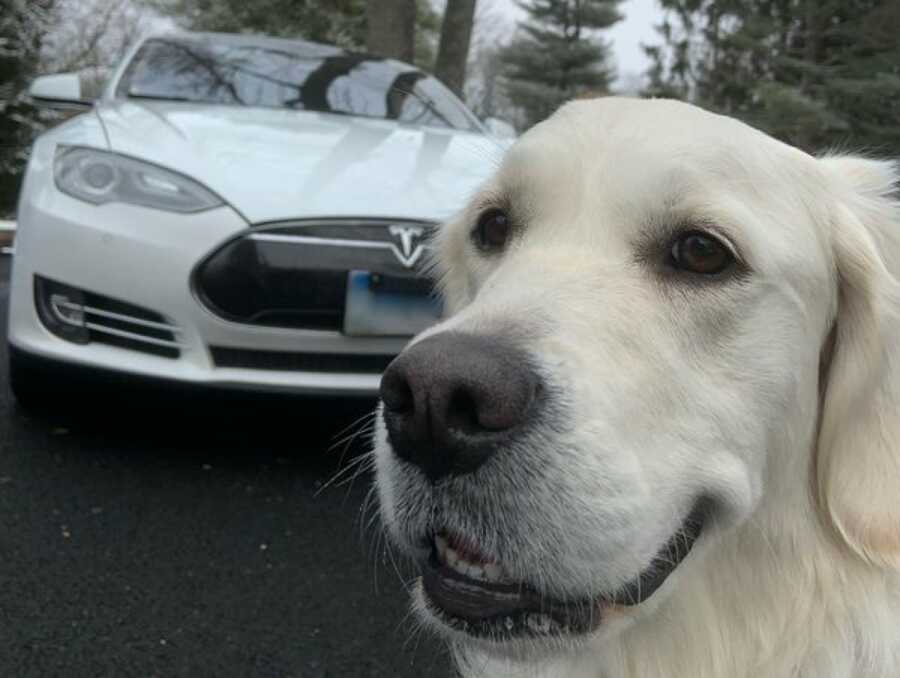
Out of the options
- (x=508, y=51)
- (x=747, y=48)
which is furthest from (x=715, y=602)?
(x=508, y=51)

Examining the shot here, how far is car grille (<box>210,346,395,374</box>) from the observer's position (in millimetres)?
3447

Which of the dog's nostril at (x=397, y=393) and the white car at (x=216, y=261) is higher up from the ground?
the dog's nostril at (x=397, y=393)

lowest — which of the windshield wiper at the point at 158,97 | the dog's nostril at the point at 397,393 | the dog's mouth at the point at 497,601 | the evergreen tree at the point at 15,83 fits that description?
the evergreen tree at the point at 15,83

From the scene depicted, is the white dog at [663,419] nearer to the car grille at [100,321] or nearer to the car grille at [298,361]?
the car grille at [298,361]

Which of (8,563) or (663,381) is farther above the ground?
(663,381)

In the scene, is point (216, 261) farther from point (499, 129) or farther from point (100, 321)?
point (499, 129)

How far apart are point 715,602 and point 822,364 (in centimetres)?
53

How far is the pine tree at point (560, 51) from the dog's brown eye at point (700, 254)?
33141mm

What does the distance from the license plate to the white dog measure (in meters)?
1.44

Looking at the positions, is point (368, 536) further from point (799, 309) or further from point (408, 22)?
point (408, 22)

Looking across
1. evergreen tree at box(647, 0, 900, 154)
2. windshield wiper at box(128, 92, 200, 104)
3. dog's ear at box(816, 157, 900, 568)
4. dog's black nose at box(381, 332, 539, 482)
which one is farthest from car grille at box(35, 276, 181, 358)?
evergreen tree at box(647, 0, 900, 154)

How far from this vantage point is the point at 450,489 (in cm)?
141

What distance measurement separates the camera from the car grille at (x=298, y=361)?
3.45 m

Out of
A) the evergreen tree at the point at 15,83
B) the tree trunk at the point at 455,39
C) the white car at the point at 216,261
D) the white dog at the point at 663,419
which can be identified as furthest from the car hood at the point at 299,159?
the evergreen tree at the point at 15,83
